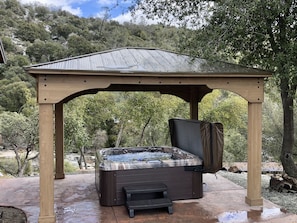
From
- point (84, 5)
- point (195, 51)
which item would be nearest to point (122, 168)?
point (195, 51)

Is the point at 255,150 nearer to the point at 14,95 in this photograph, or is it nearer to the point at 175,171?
the point at 175,171

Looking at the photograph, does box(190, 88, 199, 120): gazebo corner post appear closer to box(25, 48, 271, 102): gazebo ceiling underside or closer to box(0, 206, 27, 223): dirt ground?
box(25, 48, 271, 102): gazebo ceiling underside

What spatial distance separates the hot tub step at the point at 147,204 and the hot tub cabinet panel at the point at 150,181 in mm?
480

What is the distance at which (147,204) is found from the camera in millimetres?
5383

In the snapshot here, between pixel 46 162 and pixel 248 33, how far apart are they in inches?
204

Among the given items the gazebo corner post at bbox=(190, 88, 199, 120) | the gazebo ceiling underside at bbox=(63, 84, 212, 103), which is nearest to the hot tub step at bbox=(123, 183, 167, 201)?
the gazebo ceiling underside at bbox=(63, 84, 212, 103)

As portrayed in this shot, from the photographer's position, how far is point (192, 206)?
227 inches

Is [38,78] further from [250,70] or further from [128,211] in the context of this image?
[250,70]

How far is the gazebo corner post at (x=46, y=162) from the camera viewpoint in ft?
A: 16.2

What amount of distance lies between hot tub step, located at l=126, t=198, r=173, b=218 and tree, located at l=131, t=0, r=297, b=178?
123 inches

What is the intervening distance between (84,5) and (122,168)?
90.6ft

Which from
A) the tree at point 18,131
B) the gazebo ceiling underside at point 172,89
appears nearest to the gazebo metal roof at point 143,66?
the gazebo ceiling underside at point 172,89

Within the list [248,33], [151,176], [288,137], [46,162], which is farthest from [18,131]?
[288,137]

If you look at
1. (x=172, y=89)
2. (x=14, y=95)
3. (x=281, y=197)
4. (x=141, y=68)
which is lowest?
(x=281, y=197)
